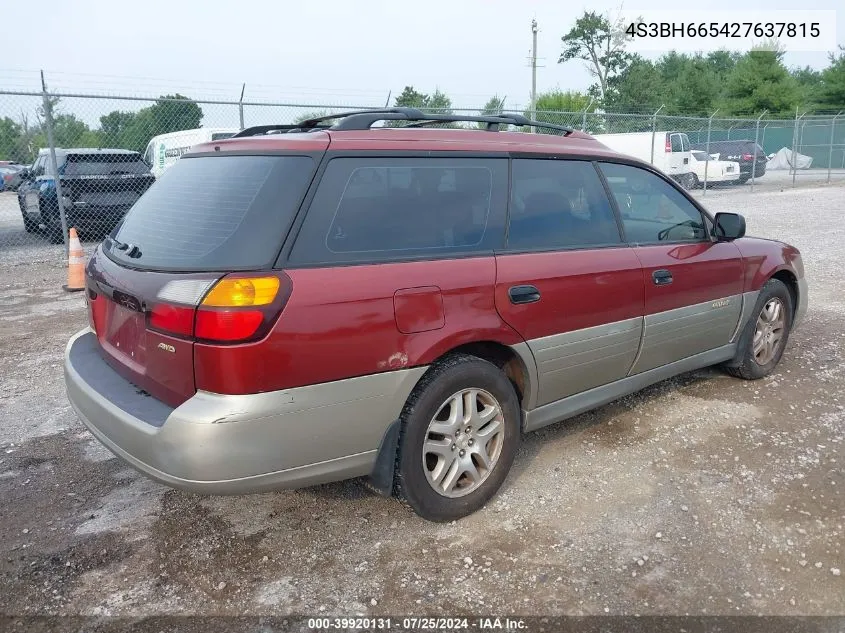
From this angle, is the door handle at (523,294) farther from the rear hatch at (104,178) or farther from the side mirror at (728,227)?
the rear hatch at (104,178)

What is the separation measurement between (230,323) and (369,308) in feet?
1.69

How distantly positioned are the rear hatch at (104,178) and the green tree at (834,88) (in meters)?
42.3

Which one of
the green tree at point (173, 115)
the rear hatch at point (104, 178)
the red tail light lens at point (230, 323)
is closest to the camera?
the red tail light lens at point (230, 323)

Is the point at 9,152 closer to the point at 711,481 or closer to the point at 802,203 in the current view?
the point at 711,481

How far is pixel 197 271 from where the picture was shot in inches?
96.7

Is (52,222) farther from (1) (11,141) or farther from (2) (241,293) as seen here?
(2) (241,293)

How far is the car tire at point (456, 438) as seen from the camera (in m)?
2.79

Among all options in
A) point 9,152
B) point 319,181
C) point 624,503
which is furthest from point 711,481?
point 9,152

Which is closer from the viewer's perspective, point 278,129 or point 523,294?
point 523,294

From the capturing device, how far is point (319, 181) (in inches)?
102

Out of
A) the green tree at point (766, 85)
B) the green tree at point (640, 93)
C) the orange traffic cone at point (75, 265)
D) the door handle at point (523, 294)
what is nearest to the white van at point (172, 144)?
the orange traffic cone at point (75, 265)

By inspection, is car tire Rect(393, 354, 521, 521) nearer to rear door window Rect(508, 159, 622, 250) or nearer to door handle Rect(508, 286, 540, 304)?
door handle Rect(508, 286, 540, 304)

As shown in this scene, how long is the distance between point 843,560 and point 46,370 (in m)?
5.20

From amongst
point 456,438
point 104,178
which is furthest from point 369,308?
point 104,178
